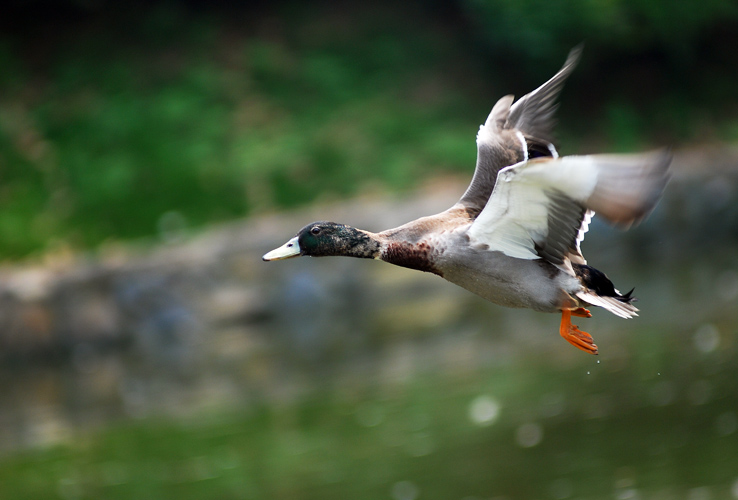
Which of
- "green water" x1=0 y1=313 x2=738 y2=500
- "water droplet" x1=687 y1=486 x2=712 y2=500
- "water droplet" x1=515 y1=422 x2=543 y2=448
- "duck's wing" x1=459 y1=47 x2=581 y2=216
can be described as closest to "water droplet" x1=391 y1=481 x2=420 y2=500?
"green water" x1=0 y1=313 x2=738 y2=500

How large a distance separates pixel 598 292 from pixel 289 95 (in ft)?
28.8

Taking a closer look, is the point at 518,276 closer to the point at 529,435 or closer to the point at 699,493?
the point at 699,493

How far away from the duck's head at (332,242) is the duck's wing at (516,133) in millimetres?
579

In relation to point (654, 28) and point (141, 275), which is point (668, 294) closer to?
point (654, 28)

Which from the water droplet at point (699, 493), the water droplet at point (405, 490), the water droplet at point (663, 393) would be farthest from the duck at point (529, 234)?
the water droplet at point (663, 393)

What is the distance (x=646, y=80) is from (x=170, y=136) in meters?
6.30

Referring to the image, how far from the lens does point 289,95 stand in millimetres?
12094

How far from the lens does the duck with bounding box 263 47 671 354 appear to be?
3188 mm

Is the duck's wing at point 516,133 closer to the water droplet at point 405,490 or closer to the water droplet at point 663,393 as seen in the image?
the water droplet at point 405,490

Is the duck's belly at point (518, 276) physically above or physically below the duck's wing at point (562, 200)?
below

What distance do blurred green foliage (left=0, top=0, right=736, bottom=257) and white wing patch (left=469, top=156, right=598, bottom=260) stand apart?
670 centimetres

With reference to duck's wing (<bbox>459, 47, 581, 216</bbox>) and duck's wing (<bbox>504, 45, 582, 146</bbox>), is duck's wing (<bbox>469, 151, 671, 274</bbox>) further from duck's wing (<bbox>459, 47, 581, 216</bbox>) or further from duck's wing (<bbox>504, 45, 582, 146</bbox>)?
duck's wing (<bbox>504, 45, 582, 146</bbox>)

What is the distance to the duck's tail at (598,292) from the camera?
3686mm

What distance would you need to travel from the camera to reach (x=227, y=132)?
11398mm
